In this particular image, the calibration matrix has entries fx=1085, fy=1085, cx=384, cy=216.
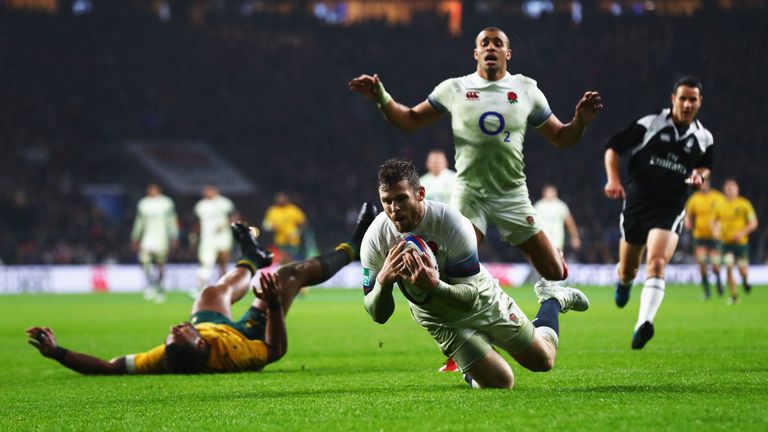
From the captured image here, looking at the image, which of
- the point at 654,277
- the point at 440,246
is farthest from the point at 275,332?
the point at 654,277

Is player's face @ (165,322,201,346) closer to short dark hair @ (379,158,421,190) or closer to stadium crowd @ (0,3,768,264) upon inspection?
short dark hair @ (379,158,421,190)

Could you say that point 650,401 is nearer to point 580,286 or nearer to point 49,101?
point 580,286

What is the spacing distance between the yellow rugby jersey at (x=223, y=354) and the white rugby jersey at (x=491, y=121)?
2.09m

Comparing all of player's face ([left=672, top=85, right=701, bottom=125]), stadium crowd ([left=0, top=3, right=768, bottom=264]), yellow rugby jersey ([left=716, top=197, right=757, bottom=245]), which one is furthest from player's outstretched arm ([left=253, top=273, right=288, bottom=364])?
stadium crowd ([left=0, top=3, right=768, bottom=264])

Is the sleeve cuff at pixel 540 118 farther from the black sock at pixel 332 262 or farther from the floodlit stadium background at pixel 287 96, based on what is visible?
the floodlit stadium background at pixel 287 96

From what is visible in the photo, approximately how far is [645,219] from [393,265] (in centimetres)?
475

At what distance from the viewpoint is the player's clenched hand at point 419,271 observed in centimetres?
554

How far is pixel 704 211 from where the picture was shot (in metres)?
20.2

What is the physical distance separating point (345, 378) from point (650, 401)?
9.10 ft

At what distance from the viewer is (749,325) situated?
12.8 m

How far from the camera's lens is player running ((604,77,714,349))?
9438 mm

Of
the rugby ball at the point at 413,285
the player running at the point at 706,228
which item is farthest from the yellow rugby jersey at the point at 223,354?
the player running at the point at 706,228

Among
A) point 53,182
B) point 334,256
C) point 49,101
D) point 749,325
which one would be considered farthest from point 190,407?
point 49,101

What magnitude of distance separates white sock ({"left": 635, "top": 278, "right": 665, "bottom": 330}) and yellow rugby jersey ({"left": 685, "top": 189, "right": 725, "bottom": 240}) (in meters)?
11.4
